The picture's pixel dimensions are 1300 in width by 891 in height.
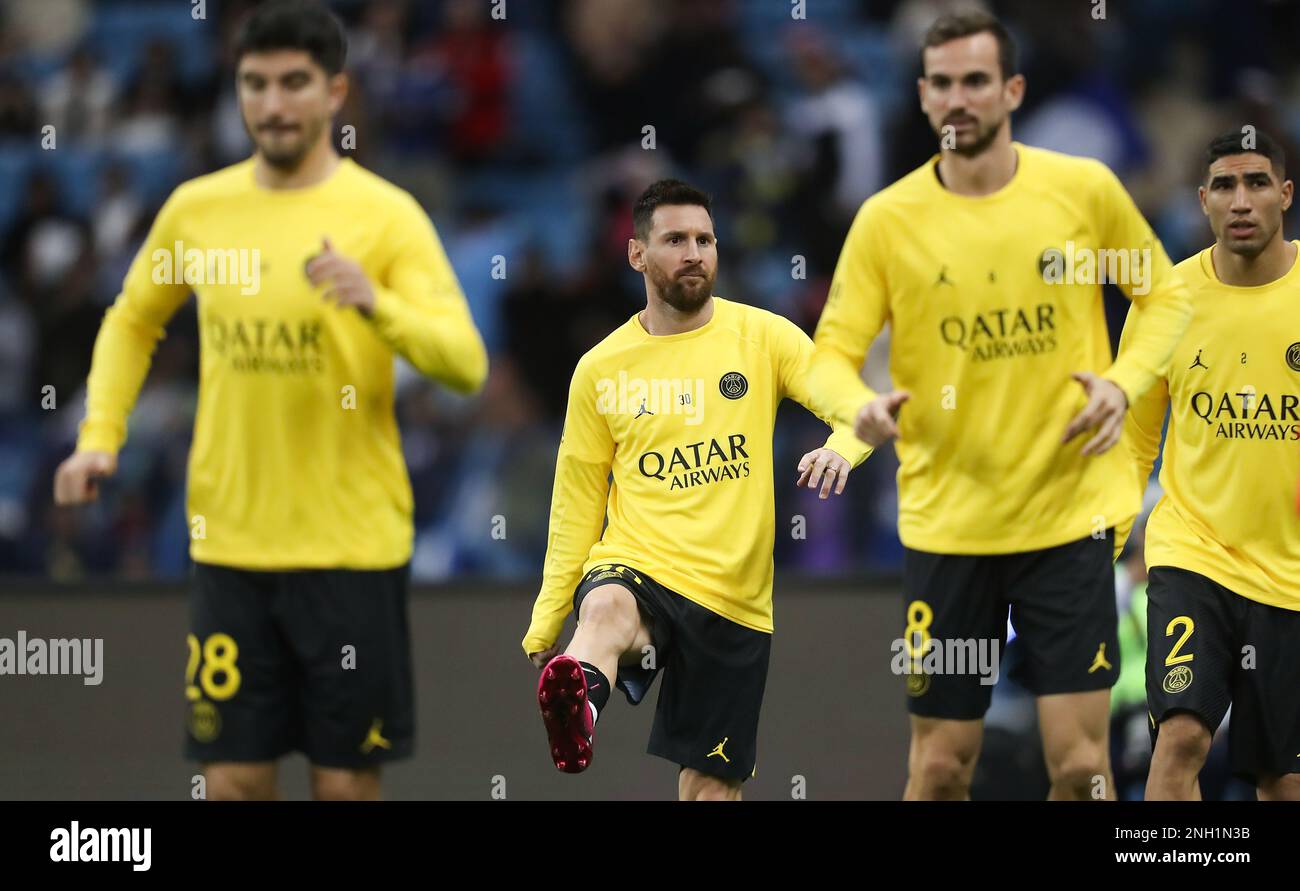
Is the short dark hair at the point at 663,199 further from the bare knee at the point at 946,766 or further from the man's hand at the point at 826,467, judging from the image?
the bare knee at the point at 946,766

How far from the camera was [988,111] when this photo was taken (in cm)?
567

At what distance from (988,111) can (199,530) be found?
2.50m

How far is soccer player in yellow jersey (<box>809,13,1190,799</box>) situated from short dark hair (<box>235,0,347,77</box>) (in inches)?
61.6

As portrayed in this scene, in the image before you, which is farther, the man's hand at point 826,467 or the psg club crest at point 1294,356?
the psg club crest at point 1294,356

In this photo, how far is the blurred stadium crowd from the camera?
895cm

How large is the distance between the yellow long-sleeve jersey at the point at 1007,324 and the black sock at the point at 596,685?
3.29 ft

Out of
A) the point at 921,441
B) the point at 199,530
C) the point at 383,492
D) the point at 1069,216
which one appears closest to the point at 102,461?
the point at 199,530

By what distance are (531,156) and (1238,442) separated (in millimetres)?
5491

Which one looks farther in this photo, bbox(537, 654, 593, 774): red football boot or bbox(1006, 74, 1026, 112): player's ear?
bbox(1006, 74, 1026, 112): player's ear

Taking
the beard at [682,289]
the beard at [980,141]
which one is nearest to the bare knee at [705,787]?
the beard at [682,289]

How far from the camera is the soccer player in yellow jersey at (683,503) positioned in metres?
6.11

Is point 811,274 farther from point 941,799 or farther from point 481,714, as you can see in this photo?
point 941,799

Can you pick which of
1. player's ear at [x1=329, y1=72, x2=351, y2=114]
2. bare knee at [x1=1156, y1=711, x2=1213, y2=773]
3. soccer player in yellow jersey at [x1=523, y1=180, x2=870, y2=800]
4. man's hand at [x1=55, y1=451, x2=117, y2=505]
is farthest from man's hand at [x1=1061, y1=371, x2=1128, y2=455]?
man's hand at [x1=55, y1=451, x2=117, y2=505]

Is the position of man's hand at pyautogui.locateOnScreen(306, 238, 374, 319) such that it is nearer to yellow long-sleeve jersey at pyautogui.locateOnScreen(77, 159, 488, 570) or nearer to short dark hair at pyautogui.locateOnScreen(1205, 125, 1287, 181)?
yellow long-sleeve jersey at pyautogui.locateOnScreen(77, 159, 488, 570)
